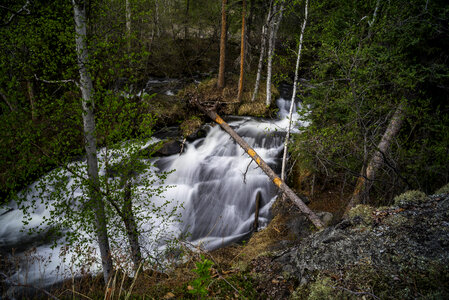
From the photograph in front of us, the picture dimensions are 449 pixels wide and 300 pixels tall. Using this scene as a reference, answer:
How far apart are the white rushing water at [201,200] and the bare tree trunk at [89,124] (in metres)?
1.80

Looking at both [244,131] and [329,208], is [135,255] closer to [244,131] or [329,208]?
[329,208]

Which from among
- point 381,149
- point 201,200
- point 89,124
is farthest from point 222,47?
point 89,124

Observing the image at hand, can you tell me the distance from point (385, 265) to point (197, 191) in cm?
804

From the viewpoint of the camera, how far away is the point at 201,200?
954cm

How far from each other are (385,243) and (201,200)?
297 inches

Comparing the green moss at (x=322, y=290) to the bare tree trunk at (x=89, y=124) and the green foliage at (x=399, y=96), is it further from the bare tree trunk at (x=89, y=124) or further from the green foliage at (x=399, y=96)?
the bare tree trunk at (x=89, y=124)

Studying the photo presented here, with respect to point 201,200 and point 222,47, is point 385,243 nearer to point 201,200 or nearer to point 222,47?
point 201,200

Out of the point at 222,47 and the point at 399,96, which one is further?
the point at 222,47

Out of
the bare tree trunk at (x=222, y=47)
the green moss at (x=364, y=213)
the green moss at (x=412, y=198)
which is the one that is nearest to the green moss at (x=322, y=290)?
the green moss at (x=364, y=213)

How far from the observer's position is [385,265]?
2391mm

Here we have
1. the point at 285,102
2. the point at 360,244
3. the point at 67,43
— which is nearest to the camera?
the point at 360,244

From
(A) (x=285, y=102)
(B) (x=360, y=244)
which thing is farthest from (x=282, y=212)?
(A) (x=285, y=102)

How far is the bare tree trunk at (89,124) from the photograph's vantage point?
176 inches

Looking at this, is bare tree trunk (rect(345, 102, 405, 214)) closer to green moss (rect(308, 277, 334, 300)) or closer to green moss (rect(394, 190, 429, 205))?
green moss (rect(394, 190, 429, 205))
